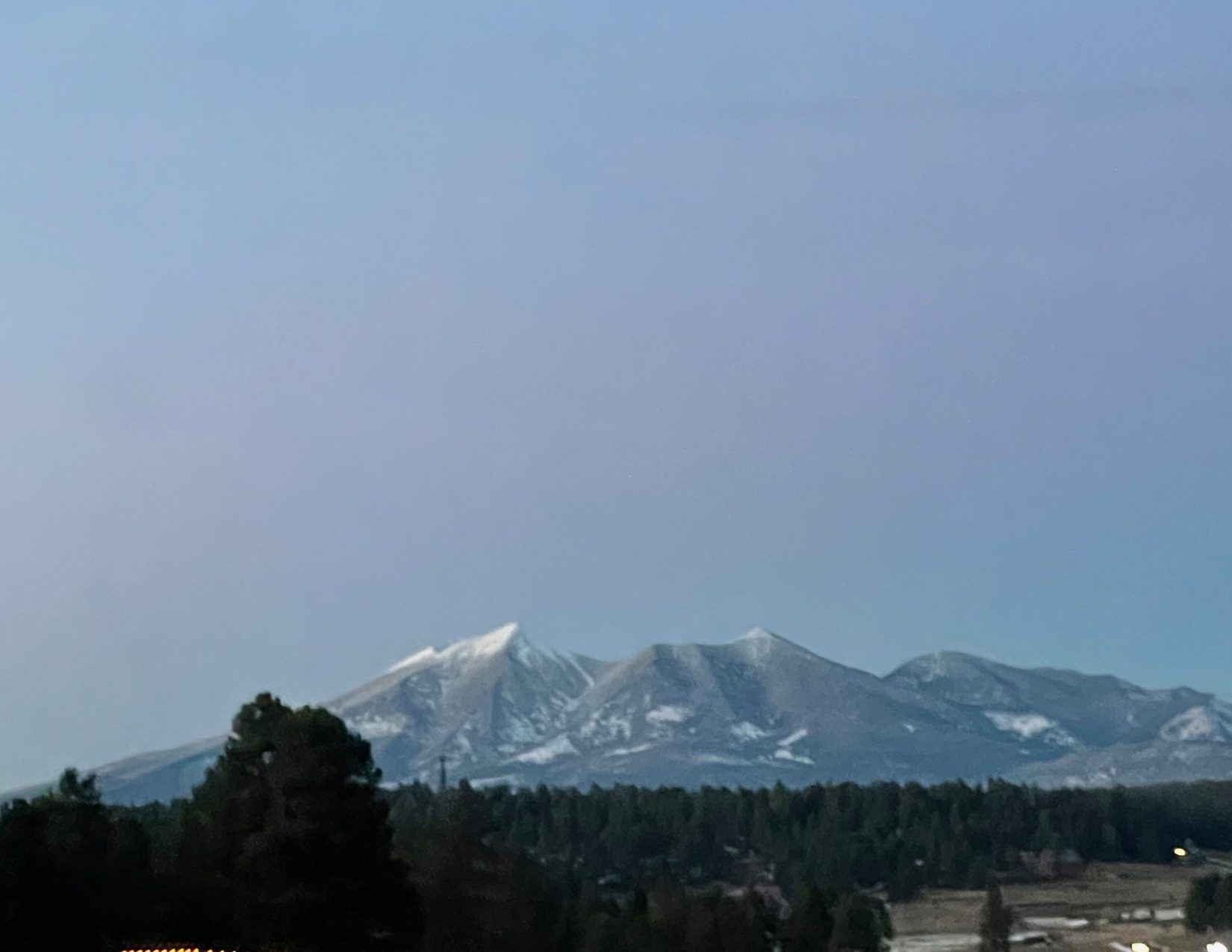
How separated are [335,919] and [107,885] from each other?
605 centimetres

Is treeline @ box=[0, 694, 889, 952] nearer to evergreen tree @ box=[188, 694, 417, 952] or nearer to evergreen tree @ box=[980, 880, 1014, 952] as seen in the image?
evergreen tree @ box=[188, 694, 417, 952]

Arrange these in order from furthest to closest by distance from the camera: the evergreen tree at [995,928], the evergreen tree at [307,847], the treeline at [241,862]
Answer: the evergreen tree at [995,928]
the evergreen tree at [307,847]
the treeline at [241,862]

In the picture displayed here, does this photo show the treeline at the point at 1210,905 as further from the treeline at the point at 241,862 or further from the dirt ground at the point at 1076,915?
the treeline at the point at 241,862

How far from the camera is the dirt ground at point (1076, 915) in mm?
150875

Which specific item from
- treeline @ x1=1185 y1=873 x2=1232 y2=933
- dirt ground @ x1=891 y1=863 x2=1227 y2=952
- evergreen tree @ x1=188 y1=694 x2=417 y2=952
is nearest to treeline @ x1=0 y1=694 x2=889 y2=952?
evergreen tree @ x1=188 y1=694 x2=417 y2=952

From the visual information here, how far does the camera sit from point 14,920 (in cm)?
5759

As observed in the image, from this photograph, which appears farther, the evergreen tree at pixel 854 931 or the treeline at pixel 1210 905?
the treeline at pixel 1210 905

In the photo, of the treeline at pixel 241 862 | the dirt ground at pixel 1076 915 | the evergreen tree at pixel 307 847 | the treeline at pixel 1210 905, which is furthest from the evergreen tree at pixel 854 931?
the evergreen tree at pixel 307 847

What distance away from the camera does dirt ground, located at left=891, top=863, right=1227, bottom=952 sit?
151 meters

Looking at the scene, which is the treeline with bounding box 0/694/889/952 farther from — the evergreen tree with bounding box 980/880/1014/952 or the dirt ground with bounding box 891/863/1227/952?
the dirt ground with bounding box 891/863/1227/952

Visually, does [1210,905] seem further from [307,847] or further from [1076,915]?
[307,847]

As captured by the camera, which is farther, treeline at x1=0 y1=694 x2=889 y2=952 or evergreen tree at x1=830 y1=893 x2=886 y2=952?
evergreen tree at x1=830 y1=893 x2=886 y2=952

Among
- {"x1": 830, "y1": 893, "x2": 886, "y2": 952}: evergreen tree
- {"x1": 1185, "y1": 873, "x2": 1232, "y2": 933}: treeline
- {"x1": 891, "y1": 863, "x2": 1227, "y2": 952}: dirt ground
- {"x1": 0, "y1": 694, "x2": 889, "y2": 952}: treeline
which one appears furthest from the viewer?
{"x1": 891, "y1": 863, "x2": 1227, "y2": 952}: dirt ground

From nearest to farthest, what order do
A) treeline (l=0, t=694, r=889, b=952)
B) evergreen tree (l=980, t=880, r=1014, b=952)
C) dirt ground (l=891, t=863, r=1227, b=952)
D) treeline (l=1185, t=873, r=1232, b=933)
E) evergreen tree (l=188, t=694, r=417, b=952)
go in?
treeline (l=0, t=694, r=889, b=952), evergreen tree (l=188, t=694, r=417, b=952), evergreen tree (l=980, t=880, r=1014, b=952), treeline (l=1185, t=873, r=1232, b=933), dirt ground (l=891, t=863, r=1227, b=952)
